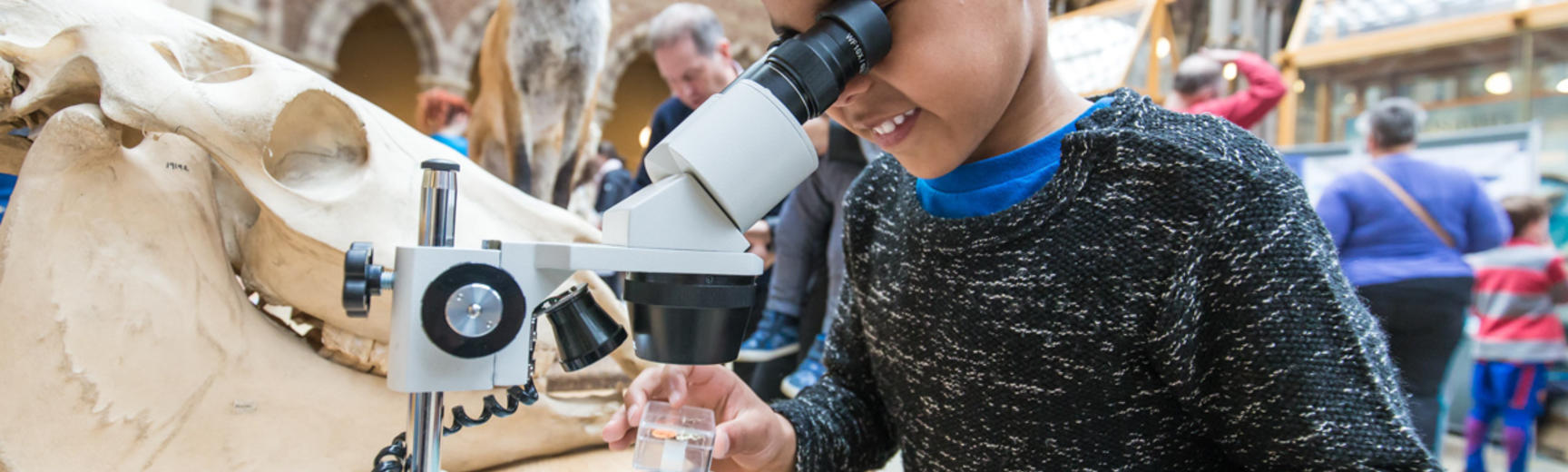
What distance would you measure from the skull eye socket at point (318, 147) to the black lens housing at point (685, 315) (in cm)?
52

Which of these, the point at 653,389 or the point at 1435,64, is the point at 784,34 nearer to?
the point at 653,389

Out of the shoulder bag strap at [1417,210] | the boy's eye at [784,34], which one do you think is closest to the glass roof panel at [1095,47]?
the shoulder bag strap at [1417,210]

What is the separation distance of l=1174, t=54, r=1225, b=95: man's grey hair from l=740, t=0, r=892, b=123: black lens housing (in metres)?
1.95

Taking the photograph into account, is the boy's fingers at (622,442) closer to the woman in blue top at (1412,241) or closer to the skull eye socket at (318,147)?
the skull eye socket at (318,147)

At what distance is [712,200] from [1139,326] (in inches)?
13.2

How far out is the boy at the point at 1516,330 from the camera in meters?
3.22

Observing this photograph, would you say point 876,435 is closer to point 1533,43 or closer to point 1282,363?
point 1282,363

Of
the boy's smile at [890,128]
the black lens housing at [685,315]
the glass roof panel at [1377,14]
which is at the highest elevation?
the glass roof panel at [1377,14]

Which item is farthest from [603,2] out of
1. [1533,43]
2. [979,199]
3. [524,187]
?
[1533,43]

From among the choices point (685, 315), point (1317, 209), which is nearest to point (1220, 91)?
point (1317, 209)

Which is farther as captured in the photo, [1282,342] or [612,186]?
[612,186]

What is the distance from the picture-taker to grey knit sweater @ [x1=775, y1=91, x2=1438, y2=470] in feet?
1.89

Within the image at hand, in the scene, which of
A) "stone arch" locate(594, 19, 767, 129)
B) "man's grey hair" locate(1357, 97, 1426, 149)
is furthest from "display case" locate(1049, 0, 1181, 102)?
"stone arch" locate(594, 19, 767, 129)

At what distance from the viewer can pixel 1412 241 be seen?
2332 millimetres
